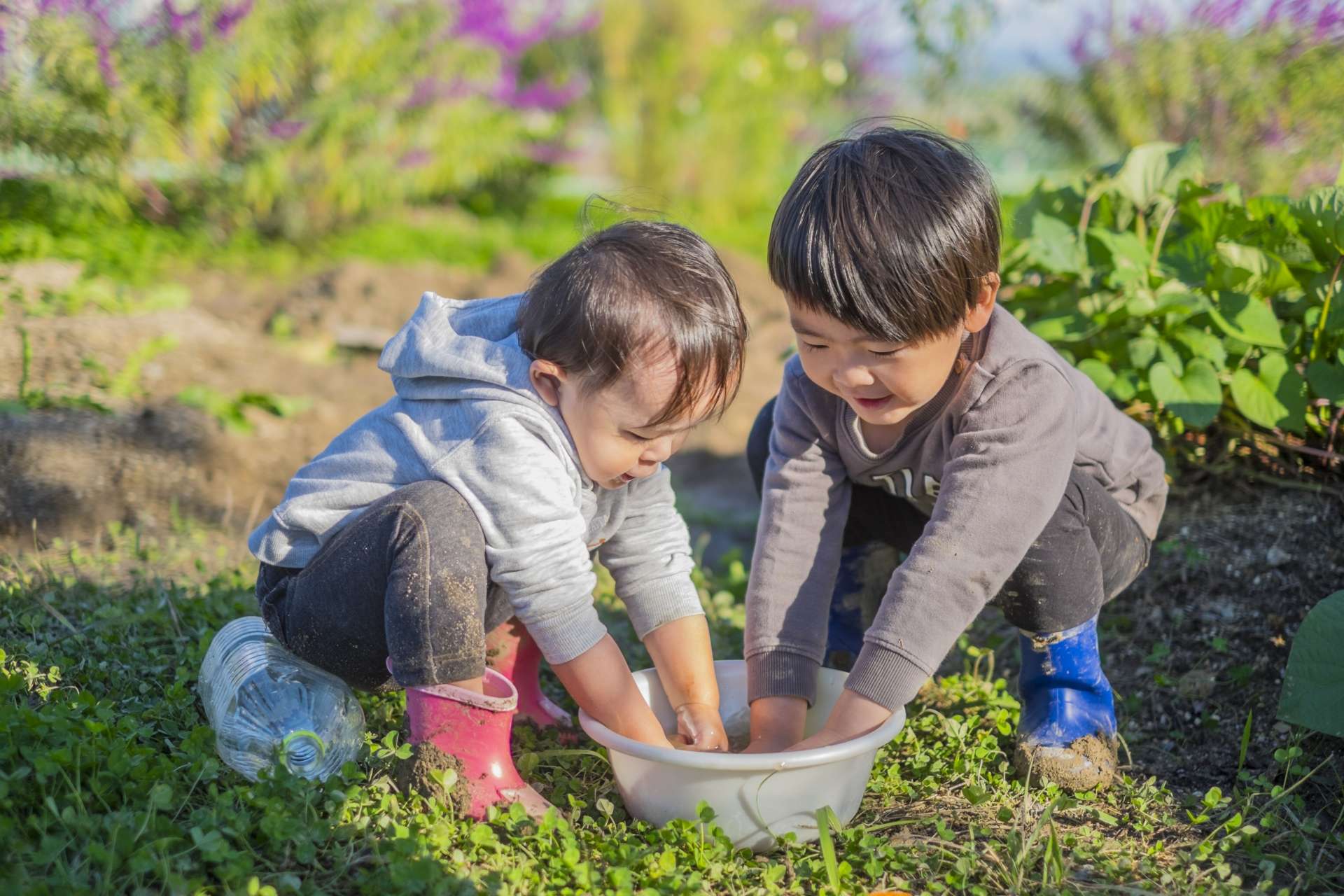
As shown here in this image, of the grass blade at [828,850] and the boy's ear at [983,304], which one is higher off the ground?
the boy's ear at [983,304]

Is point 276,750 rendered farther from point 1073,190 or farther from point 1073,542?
point 1073,190

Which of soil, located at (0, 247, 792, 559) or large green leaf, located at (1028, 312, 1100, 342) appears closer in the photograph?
large green leaf, located at (1028, 312, 1100, 342)

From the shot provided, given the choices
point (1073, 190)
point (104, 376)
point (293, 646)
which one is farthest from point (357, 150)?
point (293, 646)

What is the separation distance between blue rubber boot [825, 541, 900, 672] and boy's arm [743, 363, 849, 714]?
20cm

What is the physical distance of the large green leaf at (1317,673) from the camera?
5.82 ft

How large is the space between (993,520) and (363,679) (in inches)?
40.3

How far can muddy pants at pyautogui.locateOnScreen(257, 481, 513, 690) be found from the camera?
1.68 metres

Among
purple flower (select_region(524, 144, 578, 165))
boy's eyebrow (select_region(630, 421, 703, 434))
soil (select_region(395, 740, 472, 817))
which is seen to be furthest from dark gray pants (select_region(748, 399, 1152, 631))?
purple flower (select_region(524, 144, 578, 165))

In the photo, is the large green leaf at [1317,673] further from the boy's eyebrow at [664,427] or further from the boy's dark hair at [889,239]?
the boy's eyebrow at [664,427]

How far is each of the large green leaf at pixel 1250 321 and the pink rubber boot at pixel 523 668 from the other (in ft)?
5.02

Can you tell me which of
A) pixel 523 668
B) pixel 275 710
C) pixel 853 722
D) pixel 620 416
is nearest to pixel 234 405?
pixel 523 668

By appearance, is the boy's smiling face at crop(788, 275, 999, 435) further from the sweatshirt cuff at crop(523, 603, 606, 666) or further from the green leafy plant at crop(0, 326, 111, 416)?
the green leafy plant at crop(0, 326, 111, 416)

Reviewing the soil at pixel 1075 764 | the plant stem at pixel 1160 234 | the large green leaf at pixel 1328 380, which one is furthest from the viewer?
the plant stem at pixel 1160 234

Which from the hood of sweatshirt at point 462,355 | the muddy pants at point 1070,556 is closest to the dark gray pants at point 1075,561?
the muddy pants at point 1070,556
